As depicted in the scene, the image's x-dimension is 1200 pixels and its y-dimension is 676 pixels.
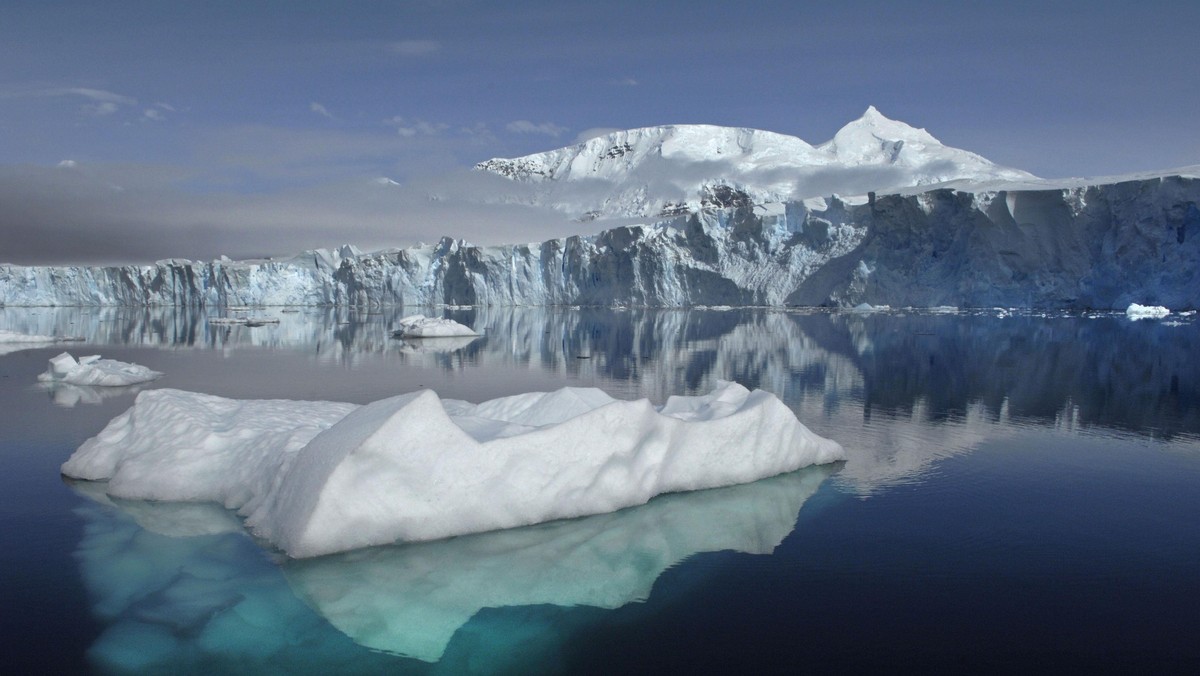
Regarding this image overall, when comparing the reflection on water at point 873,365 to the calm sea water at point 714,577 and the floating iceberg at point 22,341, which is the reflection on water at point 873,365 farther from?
the floating iceberg at point 22,341

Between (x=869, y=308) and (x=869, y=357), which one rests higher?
(x=869, y=308)

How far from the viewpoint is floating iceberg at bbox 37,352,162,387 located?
46.8 ft

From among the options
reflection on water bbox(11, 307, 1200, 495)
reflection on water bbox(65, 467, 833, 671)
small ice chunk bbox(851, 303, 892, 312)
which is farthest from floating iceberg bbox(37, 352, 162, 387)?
small ice chunk bbox(851, 303, 892, 312)

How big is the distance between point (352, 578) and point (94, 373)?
12179 mm

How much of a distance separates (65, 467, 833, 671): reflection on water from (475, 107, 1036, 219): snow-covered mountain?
180ft

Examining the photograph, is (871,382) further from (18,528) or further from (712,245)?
(712,245)

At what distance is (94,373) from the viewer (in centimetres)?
1437

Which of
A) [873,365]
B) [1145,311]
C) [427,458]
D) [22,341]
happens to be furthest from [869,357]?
[22,341]

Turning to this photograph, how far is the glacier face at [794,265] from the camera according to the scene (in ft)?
125

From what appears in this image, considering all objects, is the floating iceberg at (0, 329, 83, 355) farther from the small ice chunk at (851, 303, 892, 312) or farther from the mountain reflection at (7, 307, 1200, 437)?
the small ice chunk at (851, 303, 892, 312)

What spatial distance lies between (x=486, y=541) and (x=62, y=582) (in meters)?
2.83

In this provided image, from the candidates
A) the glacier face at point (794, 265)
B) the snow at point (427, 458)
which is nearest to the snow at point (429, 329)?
the snow at point (427, 458)

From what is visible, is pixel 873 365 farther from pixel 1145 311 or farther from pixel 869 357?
pixel 1145 311

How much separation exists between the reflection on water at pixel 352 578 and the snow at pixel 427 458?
0.19 metres
